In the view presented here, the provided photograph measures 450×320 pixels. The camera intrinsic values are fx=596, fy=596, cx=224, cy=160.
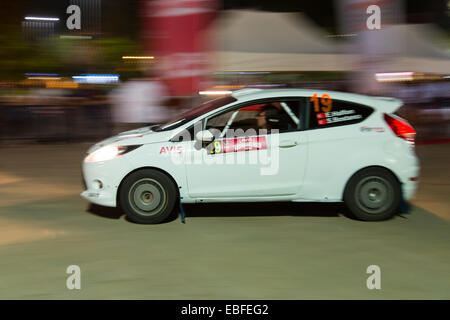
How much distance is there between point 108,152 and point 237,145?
5.01 feet

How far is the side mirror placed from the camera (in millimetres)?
6930

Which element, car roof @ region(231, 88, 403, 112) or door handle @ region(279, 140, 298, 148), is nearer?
door handle @ region(279, 140, 298, 148)

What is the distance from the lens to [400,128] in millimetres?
7086

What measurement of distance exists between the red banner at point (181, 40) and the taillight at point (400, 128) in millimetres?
5935

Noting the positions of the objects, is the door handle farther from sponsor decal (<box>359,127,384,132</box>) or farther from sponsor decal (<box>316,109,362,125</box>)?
sponsor decal (<box>359,127,384,132</box>)

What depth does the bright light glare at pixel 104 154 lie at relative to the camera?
6996 millimetres

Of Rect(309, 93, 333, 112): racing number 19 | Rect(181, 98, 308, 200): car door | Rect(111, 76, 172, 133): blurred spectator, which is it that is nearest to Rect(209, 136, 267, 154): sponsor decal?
Rect(181, 98, 308, 200): car door

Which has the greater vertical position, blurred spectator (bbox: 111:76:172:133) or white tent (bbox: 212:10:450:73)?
white tent (bbox: 212:10:450:73)

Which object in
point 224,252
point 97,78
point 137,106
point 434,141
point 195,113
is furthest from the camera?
point 97,78

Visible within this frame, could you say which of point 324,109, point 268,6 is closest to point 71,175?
point 324,109

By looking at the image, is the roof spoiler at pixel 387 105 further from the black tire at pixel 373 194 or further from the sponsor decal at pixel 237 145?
the sponsor decal at pixel 237 145

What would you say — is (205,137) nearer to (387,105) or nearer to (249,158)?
(249,158)

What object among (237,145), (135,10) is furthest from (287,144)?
(135,10)

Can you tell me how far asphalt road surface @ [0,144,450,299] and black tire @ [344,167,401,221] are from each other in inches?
5.8
